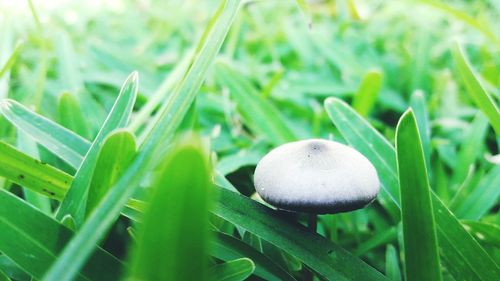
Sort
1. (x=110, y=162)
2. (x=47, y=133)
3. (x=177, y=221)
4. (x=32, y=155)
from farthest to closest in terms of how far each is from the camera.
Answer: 1. (x=32, y=155)
2. (x=47, y=133)
3. (x=110, y=162)
4. (x=177, y=221)

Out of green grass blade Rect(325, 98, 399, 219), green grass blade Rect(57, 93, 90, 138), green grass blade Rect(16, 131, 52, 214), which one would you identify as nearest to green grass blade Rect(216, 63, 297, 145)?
green grass blade Rect(325, 98, 399, 219)

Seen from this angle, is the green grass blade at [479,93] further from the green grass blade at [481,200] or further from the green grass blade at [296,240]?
the green grass blade at [296,240]

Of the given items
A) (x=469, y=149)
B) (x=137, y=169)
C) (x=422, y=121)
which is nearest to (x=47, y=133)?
(x=137, y=169)

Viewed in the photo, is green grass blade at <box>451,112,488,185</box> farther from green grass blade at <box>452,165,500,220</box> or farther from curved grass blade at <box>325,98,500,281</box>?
curved grass blade at <box>325,98,500,281</box>

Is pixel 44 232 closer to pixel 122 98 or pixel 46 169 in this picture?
pixel 46 169

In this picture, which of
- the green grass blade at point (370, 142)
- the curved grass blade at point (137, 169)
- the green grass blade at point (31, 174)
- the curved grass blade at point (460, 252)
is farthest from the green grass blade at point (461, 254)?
the green grass blade at point (31, 174)

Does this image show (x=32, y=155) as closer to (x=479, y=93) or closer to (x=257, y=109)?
(x=257, y=109)
